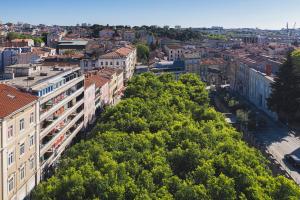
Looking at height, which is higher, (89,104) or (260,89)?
(89,104)

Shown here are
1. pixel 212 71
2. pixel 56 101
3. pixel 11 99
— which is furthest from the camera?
pixel 212 71

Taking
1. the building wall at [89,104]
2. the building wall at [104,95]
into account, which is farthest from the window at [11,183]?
the building wall at [104,95]

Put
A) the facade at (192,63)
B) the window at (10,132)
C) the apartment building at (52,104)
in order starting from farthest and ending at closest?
the facade at (192,63)
the apartment building at (52,104)
the window at (10,132)

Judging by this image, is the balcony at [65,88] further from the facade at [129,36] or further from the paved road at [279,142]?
the facade at [129,36]

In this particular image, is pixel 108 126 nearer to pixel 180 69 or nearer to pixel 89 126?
pixel 89 126

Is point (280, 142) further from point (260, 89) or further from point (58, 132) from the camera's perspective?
point (58, 132)

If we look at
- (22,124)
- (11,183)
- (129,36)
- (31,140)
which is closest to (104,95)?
(31,140)
